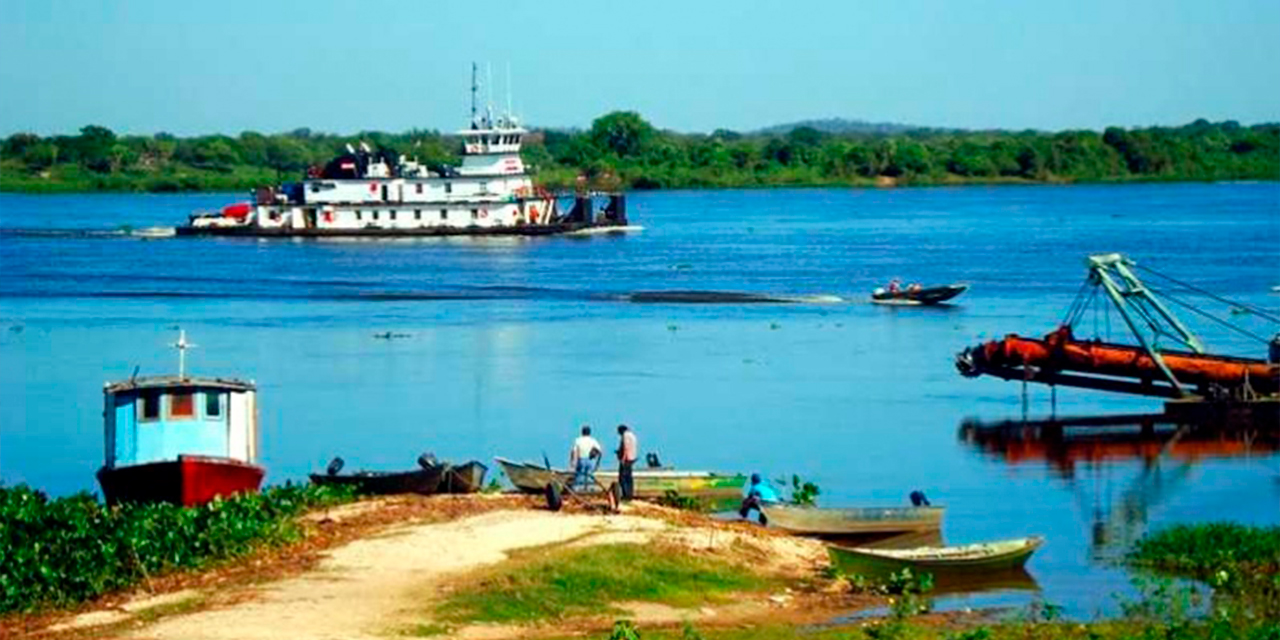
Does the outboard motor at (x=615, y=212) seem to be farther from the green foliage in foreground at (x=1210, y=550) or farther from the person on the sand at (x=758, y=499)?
the green foliage in foreground at (x=1210, y=550)

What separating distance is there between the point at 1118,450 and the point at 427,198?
236 feet

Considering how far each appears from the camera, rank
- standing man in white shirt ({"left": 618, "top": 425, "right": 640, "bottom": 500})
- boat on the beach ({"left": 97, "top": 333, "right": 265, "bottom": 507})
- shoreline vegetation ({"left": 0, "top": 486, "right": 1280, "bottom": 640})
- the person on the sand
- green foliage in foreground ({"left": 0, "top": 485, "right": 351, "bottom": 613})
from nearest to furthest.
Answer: shoreline vegetation ({"left": 0, "top": 486, "right": 1280, "bottom": 640}) < green foliage in foreground ({"left": 0, "top": 485, "right": 351, "bottom": 613}) < boat on the beach ({"left": 97, "top": 333, "right": 265, "bottom": 507}) < standing man in white shirt ({"left": 618, "top": 425, "right": 640, "bottom": 500}) < the person on the sand

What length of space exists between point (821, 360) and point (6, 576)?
35.3 meters

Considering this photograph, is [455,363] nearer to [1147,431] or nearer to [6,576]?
[1147,431]

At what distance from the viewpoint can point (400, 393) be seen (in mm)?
52750

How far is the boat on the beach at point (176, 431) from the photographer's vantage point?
31.6m

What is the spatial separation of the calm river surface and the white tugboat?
4.46 feet

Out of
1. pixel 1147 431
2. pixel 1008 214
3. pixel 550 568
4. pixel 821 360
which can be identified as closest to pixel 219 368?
pixel 821 360

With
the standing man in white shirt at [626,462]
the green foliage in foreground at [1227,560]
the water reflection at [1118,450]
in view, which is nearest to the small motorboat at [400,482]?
the standing man in white shirt at [626,462]

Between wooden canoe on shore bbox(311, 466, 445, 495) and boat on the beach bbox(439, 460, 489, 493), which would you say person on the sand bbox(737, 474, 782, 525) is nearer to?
boat on the beach bbox(439, 460, 489, 493)

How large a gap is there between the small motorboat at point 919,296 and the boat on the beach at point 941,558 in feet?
146

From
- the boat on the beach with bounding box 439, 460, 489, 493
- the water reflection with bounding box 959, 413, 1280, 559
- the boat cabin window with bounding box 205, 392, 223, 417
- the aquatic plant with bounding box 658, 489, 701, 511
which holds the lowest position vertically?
the water reflection with bounding box 959, 413, 1280, 559

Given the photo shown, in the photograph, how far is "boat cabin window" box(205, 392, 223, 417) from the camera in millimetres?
32625

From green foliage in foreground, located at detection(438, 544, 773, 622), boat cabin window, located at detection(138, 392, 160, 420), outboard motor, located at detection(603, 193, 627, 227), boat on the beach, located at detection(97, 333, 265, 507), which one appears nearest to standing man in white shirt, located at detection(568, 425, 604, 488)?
green foliage in foreground, located at detection(438, 544, 773, 622)
